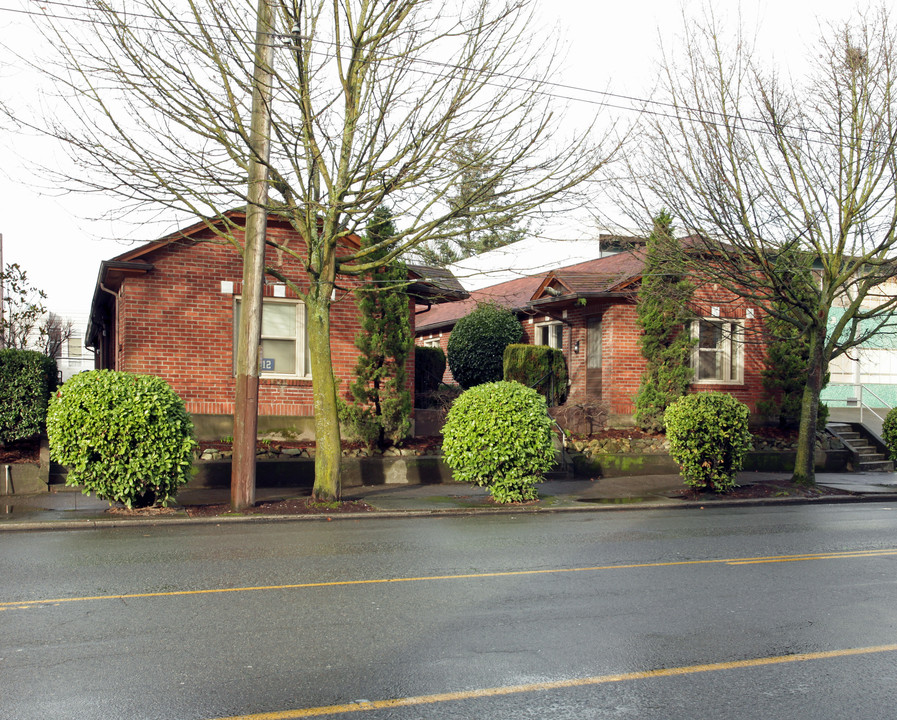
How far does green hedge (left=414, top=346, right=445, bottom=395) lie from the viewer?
24375 mm

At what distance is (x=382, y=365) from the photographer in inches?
678

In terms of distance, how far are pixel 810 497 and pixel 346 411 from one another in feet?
29.3

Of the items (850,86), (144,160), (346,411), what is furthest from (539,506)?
(850,86)

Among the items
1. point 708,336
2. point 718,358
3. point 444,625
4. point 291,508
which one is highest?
point 708,336

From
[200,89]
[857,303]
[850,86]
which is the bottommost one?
[857,303]

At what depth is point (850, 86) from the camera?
47.5 ft

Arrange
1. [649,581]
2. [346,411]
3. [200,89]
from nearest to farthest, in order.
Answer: [649,581] < [200,89] < [346,411]

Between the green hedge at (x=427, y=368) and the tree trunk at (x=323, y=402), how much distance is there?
1117cm

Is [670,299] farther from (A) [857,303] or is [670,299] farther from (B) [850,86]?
(B) [850,86]

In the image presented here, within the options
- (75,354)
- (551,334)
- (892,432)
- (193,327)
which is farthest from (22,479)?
(75,354)

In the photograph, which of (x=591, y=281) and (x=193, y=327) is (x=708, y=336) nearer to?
(x=591, y=281)

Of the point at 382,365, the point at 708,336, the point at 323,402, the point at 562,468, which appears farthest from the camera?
the point at 708,336

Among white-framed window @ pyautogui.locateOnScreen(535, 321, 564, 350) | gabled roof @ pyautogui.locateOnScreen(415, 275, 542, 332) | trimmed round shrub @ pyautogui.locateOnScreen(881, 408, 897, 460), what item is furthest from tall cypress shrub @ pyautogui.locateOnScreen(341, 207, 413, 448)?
trimmed round shrub @ pyautogui.locateOnScreen(881, 408, 897, 460)

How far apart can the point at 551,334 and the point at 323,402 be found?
1389 centimetres
